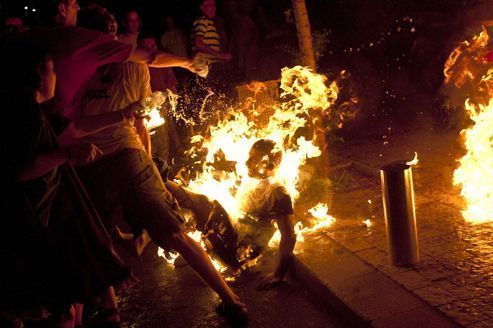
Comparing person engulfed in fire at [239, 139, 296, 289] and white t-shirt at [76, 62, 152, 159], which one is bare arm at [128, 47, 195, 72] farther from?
person engulfed in fire at [239, 139, 296, 289]

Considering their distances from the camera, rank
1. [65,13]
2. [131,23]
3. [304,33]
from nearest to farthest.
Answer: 1. [65,13]
2. [304,33]
3. [131,23]

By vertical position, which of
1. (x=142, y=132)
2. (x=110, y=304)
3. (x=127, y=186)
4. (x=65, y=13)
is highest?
(x=65, y=13)

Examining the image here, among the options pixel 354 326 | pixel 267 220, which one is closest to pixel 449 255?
pixel 354 326

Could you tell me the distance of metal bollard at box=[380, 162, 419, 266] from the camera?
15.1 ft

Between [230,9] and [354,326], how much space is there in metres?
9.40

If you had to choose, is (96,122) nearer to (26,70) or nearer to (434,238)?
(26,70)

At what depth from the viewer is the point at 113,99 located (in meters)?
4.62

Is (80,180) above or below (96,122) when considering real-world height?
below

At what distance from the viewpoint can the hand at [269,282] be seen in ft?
16.5

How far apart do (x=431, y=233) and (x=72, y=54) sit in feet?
12.0

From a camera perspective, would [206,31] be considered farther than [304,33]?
Yes

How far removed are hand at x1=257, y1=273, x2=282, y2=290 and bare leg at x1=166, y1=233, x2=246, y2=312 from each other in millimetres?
493

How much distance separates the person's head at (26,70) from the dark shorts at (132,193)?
0.92 metres

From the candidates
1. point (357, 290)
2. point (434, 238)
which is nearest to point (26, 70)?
point (357, 290)
